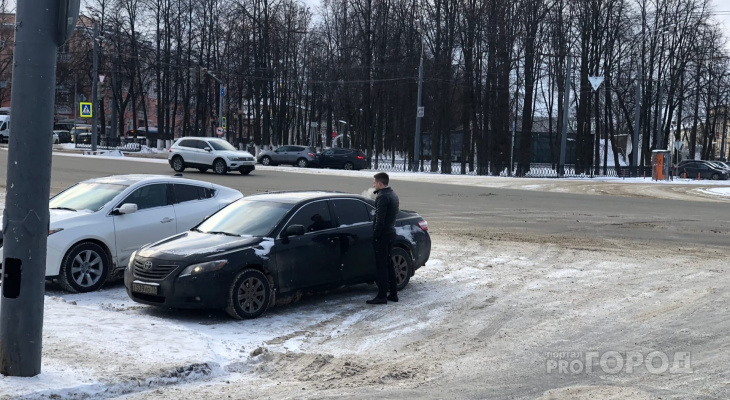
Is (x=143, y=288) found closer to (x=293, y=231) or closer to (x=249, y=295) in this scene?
(x=249, y=295)

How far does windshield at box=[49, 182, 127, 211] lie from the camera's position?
1132 centimetres

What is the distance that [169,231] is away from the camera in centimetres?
1173

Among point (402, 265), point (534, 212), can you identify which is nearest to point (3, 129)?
point (534, 212)

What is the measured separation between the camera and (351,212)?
1061 cm

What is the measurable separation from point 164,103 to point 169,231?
65994 millimetres

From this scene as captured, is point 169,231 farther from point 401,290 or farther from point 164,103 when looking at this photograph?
point 164,103

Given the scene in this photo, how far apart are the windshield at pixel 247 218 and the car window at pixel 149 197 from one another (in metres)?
1.59

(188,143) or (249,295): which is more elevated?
(188,143)

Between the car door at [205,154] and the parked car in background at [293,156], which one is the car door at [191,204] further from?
the parked car in background at [293,156]

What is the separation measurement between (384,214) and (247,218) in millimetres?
1733

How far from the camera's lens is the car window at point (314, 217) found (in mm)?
9969

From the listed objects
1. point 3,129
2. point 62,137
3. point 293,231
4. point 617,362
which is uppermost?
point 3,129

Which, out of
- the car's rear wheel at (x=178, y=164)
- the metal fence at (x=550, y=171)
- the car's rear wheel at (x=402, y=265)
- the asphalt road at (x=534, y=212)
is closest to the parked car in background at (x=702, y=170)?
the metal fence at (x=550, y=171)

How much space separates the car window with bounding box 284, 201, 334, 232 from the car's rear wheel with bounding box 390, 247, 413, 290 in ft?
3.67
